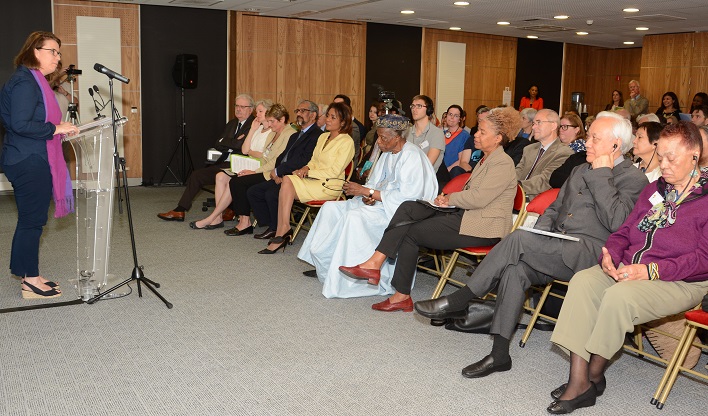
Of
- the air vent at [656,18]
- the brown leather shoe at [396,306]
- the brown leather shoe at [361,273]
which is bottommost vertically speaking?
the brown leather shoe at [396,306]

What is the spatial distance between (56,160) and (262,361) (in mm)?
2206

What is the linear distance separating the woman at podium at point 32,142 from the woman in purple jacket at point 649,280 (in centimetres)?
337

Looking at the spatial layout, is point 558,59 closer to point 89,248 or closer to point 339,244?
point 339,244

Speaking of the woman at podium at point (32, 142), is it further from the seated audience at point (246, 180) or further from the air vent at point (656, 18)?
the air vent at point (656, 18)

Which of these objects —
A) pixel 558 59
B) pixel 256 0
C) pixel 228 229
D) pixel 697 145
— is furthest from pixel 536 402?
pixel 558 59

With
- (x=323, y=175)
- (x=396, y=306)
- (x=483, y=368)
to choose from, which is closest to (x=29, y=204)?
(x=396, y=306)

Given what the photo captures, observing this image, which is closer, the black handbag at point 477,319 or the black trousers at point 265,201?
the black handbag at point 477,319

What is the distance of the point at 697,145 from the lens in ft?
11.6

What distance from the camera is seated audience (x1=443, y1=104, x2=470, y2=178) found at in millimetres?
7630

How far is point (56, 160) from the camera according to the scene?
4.96 meters

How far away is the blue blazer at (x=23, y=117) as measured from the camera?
15.2 ft

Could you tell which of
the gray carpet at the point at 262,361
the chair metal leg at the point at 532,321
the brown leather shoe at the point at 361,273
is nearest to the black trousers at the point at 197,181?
the gray carpet at the point at 262,361

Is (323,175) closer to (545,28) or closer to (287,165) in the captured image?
(287,165)

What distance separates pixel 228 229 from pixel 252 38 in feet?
17.5
